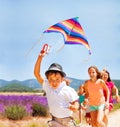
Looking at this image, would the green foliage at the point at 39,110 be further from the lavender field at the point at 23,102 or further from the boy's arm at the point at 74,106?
the boy's arm at the point at 74,106

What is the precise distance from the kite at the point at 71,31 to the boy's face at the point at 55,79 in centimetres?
171

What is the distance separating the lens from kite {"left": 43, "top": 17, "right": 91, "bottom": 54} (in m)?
8.14

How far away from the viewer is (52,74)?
6.32 metres

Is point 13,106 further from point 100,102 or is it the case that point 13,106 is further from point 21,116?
point 100,102

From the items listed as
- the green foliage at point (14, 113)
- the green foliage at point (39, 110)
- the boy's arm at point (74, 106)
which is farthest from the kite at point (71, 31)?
the green foliage at point (39, 110)

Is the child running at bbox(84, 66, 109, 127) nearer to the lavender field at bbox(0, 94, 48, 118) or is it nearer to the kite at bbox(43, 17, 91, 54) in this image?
the kite at bbox(43, 17, 91, 54)

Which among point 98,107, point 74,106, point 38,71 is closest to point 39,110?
point 98,107

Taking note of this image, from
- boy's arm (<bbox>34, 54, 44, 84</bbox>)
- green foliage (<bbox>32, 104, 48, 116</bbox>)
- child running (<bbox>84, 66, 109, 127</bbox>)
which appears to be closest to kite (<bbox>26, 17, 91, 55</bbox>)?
boy's arm (<bbox>34, 54, 44, 84</bbox>)

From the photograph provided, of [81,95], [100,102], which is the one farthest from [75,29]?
[81,95]

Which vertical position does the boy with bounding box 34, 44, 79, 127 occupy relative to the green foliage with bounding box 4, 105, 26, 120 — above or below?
above

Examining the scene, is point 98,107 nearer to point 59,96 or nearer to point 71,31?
point 71,31

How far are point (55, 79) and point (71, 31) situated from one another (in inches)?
97.3

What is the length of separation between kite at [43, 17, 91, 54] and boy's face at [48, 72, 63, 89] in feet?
5.62

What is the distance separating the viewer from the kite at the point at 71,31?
26.7 ft
